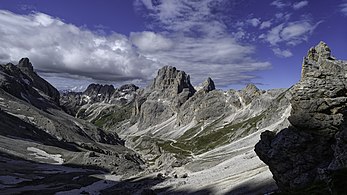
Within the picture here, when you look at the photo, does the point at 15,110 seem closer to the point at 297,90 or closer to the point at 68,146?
the point at 68,146

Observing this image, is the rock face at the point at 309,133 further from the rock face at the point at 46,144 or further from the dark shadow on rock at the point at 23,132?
the dark shadow on rock at the point at 23,132

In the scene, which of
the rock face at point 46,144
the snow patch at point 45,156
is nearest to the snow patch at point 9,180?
the rock face at point 46,144

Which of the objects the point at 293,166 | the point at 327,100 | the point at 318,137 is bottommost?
the point at 293,166

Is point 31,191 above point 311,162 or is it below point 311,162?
below

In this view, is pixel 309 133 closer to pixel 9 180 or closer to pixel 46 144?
pixel 9 180

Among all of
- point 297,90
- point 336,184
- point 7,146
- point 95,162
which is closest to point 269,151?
point 297,90

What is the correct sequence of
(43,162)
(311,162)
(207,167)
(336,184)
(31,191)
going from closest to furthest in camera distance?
(336,184) < (311,162) < (31,191) < (207,167) < (43,162)

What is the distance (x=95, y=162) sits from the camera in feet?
407

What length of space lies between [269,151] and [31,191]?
56897 millimetres

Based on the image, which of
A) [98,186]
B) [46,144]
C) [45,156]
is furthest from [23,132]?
[98,186]

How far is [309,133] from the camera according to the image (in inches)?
1608

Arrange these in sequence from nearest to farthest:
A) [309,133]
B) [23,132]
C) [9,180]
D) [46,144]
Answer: [309,133]
[9,180]
[46,144]
[23,132]

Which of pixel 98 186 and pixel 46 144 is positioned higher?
pixel 46 144

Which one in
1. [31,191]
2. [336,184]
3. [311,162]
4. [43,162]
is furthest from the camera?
[43,162]
